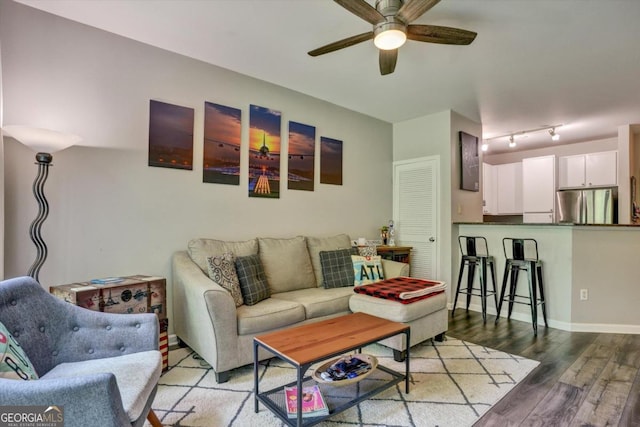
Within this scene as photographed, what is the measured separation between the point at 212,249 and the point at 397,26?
2289 mm

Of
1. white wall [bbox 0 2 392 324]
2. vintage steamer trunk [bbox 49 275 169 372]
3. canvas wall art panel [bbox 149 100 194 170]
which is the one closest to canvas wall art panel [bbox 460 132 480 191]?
white wall [bbox 0 2 392 324]

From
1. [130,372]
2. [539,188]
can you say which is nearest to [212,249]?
[130,372]

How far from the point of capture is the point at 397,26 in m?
2.09

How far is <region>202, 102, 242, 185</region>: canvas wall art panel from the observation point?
3.21m

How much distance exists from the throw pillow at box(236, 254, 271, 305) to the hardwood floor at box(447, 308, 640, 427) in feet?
5.91

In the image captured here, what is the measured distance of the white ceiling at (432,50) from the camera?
2342 mm

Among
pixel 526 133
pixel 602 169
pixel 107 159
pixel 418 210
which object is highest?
pixel 526 133

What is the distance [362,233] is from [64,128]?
3457mm

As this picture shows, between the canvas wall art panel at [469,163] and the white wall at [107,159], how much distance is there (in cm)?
274

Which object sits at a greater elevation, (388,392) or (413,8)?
(413,8)

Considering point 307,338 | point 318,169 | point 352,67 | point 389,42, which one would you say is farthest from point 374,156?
point 307,338

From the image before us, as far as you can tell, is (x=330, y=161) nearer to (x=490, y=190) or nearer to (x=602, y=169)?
(x=490, y=190)

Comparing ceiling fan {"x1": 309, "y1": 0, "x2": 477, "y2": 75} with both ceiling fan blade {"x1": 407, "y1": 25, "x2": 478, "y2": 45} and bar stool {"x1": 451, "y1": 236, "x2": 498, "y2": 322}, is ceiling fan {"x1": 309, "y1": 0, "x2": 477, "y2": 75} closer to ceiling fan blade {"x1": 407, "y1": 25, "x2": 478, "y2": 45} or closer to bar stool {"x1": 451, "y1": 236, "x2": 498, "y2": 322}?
ceiling fan blade {"x1": 407, "y1": 25, "x2": 478, "y2": 45}

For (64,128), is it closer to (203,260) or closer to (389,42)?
(203,260)
